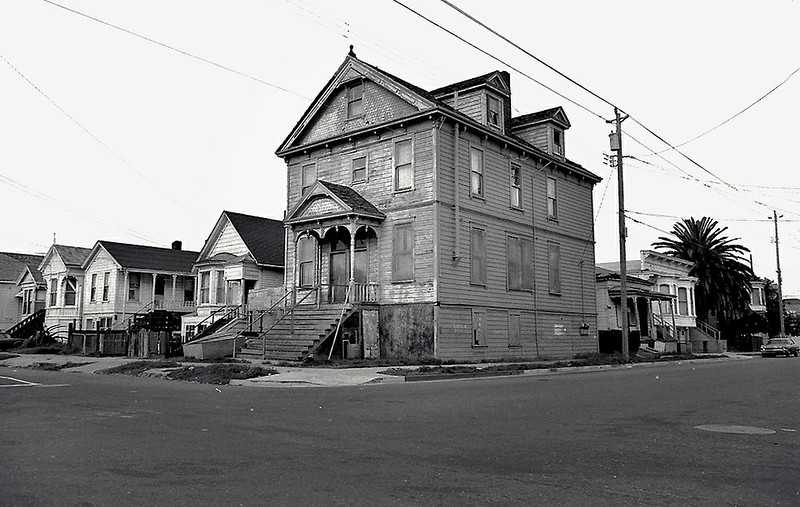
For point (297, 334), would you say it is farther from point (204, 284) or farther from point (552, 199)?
point (204, 284)

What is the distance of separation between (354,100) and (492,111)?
598 centimetres

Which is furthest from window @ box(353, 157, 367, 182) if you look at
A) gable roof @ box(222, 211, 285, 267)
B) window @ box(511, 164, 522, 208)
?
gable roof @ box(222, 211, 285, 267)

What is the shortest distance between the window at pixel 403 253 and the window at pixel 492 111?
6.37 meters

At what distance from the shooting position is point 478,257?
27.4 metres

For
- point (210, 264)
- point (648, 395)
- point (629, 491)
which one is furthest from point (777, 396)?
point (210, 264)

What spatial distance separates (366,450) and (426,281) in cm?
1789

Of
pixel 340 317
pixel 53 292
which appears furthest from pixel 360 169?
pixel 53 292

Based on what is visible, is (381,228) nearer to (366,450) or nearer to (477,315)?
(477,315)

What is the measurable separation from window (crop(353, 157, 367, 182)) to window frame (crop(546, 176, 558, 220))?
936 cm

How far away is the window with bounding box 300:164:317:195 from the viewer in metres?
30.4

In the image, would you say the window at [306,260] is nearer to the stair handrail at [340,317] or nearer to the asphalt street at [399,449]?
the stair handrail at [340,317]

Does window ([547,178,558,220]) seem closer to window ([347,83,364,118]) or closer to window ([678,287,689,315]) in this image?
window ([347,83,364,118])

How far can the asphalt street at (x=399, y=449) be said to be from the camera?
5.67m

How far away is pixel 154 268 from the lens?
4731 cm
